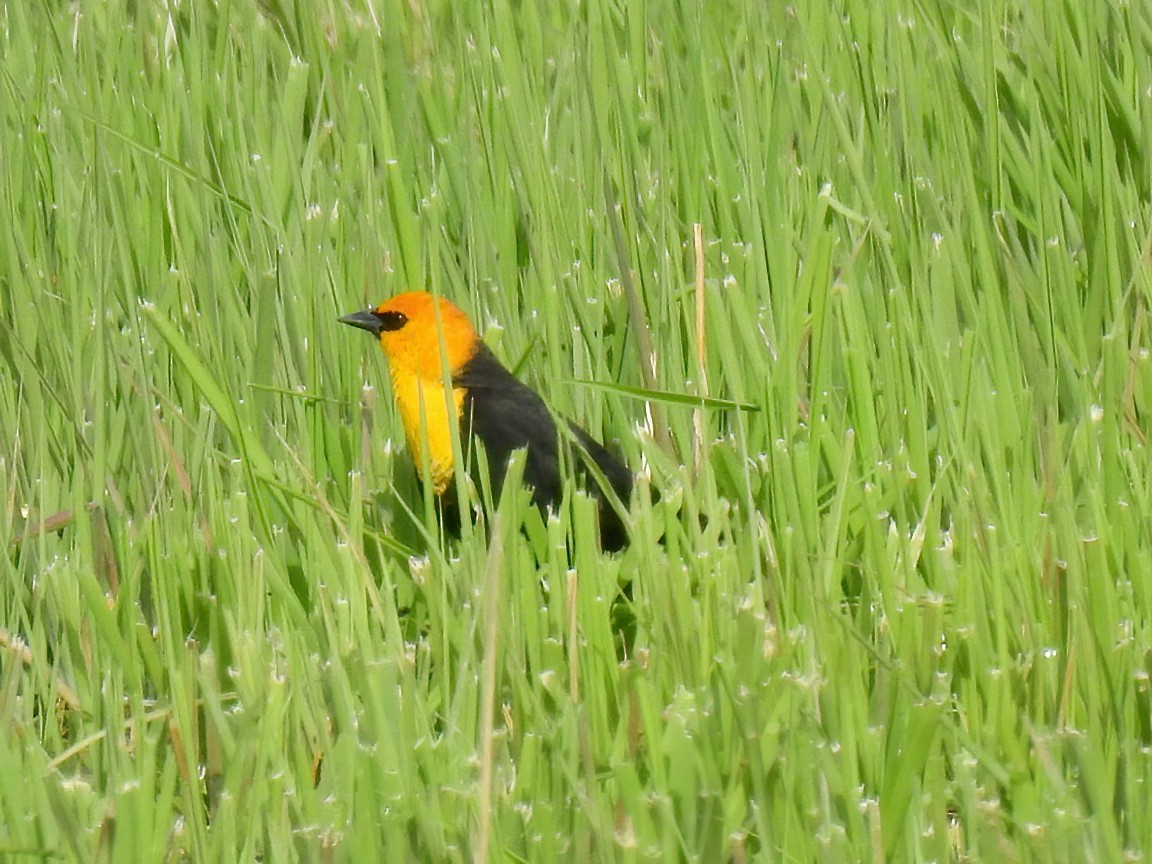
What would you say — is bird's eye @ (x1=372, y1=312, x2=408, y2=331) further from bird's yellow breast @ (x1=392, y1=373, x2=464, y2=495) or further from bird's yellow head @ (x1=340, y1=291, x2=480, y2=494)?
bird's yellow breast @ (x1=392, y1=373, x2=464, y2=495)

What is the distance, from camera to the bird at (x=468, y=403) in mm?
2854

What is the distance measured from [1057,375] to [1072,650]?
2.65 ft

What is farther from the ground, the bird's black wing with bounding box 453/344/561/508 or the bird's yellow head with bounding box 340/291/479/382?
the bird's yellow head with bounding box 340/291/479/382

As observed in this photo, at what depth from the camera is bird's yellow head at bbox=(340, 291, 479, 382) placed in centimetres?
288

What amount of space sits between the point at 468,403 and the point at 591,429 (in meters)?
0.26

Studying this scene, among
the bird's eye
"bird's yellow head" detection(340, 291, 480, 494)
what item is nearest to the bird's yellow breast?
"bird's yellow head" detection(340, 291, 480, 494)

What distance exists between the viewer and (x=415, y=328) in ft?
9.50

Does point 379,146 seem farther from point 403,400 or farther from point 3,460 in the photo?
point 3,460

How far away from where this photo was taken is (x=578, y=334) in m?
2.83

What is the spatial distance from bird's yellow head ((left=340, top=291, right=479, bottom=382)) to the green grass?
0.23 feet

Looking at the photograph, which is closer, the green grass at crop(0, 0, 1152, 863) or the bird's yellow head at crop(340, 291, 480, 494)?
the green grass at crop(0, 0, 1152, 863)

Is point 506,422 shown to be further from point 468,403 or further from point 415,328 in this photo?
point 415,328

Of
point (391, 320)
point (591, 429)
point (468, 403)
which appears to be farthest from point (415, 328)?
point (591, 429)

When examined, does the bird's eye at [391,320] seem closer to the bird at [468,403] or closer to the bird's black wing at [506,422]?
the bird at [468,403]
